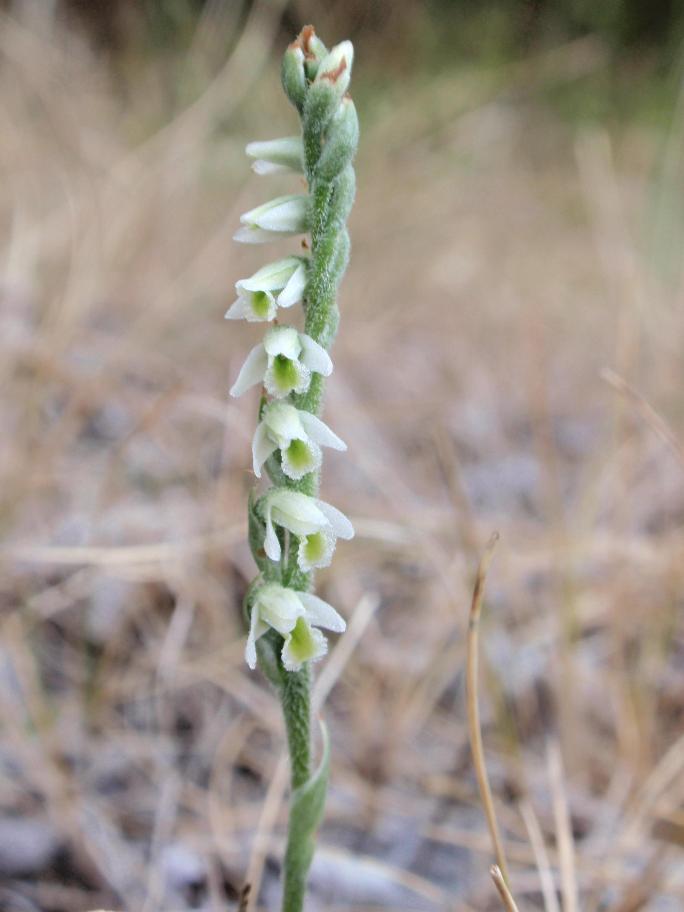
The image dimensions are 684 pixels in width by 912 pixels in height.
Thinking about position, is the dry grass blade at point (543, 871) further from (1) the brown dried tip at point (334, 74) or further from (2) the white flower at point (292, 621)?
(1) the brown dried tip at point (334, 74)

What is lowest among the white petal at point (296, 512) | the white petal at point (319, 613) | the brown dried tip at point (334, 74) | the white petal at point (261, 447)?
the white petal at point (319, 613)

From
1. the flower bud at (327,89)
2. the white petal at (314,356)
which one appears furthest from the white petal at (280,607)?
the flower bud at (327,89)

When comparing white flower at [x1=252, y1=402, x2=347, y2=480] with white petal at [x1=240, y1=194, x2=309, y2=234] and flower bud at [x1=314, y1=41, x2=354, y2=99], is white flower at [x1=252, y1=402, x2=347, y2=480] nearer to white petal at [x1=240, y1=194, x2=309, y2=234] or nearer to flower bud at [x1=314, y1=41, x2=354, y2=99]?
white petal at [x1=240, y1=194, x2=309, y2=234]

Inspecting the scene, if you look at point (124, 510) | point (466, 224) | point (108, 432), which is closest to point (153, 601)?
point (124, 510)

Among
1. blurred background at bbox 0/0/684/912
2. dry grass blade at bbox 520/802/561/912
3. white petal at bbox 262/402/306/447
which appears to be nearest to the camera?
white petal at bbox 262/402/306/447

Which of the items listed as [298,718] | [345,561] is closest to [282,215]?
[298,718]

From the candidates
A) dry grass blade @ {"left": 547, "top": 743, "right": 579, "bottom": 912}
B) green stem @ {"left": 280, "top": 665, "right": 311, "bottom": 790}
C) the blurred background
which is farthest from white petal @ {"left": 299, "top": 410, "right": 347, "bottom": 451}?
dry grass blade @ {"left": 547, "top": 743, "right": 579, "bottom": 912}

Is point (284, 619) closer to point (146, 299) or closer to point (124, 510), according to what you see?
point (124, 510)
